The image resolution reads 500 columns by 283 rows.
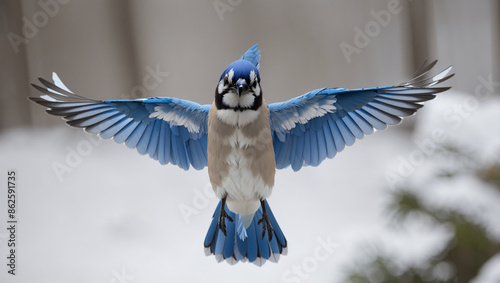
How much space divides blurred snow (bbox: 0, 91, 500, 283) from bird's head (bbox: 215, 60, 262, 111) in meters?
0.94

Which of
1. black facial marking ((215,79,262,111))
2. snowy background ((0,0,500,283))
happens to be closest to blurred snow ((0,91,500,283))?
snowy background ((0,0,500,283))

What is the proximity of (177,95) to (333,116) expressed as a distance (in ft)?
3.54

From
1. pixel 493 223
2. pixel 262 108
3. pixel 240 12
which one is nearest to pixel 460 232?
pixel 493 223

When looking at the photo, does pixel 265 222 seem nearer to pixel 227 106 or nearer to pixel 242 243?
pixel 242 243

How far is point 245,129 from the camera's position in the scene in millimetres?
1062

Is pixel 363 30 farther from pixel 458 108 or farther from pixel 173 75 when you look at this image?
pixel 173 75

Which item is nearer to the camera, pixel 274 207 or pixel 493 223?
pixel 493 223

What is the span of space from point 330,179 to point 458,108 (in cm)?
65

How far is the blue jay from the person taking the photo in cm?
105

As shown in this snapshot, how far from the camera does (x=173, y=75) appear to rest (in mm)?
2164

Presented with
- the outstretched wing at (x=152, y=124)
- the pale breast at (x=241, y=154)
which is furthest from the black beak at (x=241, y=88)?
the outstretched wing at (x=152, y=124)

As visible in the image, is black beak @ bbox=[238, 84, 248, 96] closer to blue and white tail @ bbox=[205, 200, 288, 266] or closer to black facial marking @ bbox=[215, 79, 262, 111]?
black facial marking @ bbox=[215, 79, 262, 111]

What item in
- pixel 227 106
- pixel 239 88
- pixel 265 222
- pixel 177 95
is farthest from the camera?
pixel 177 95

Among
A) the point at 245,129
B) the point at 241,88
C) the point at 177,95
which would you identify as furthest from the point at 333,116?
the point at 177,95
